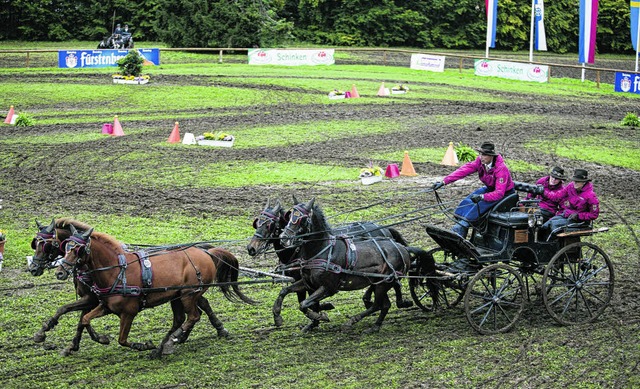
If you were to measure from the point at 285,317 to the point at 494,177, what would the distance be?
11.1ft

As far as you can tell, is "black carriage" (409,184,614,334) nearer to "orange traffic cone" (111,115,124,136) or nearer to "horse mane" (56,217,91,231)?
"horse mane" (56,217,91,231)

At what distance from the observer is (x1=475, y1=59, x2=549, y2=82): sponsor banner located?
4116cm

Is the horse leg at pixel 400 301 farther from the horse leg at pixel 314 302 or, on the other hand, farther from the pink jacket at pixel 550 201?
the pink jacket at pixel 550 201

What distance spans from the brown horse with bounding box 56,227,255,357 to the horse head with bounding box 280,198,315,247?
0.93m

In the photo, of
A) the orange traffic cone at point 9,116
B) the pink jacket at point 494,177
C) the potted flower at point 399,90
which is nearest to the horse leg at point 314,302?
the pink jacket at point 494,177

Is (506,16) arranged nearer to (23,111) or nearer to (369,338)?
(23,111)

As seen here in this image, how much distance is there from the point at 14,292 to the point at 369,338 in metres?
5.34

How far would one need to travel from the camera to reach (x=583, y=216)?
1153 cm

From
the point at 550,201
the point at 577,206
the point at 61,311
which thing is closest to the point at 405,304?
the point at 550,201

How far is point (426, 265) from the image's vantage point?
11625mm

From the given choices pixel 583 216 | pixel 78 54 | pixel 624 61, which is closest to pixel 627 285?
pixel 583 216

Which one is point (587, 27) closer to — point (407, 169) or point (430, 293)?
point (407, 169)

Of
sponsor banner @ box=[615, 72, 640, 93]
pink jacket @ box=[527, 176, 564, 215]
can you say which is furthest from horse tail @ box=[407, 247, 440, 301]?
sponsor banner @ box=[615, 72, 640, 93]

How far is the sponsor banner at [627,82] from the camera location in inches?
1491
